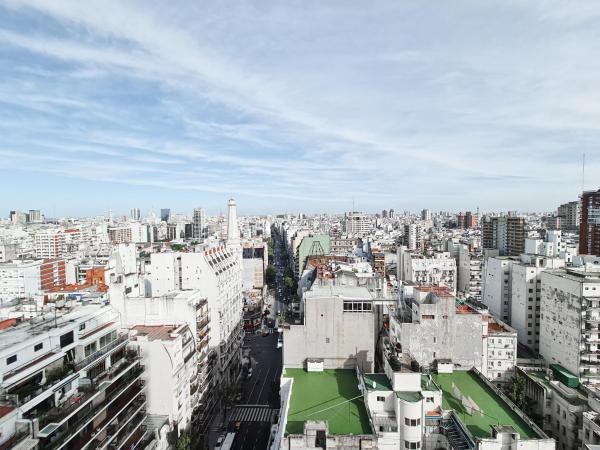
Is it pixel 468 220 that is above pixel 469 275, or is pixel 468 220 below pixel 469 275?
above

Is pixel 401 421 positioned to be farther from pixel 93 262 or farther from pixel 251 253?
pixel 251 253

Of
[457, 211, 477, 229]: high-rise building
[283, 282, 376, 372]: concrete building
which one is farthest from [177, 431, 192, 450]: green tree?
A: [457, 211, 477, 229]: high-rise building

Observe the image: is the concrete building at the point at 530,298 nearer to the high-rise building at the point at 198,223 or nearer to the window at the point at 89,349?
the window at the point at 89,349

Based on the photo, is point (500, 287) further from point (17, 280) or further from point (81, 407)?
point (17, 280)

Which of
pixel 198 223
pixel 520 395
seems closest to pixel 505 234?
pixel 520 395

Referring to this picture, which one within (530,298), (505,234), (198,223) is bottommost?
(530,298)

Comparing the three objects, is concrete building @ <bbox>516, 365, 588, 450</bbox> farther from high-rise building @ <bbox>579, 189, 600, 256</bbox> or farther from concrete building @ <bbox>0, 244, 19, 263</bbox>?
concrete building @ <bbox>0, 244, 19, 263</bbox>
